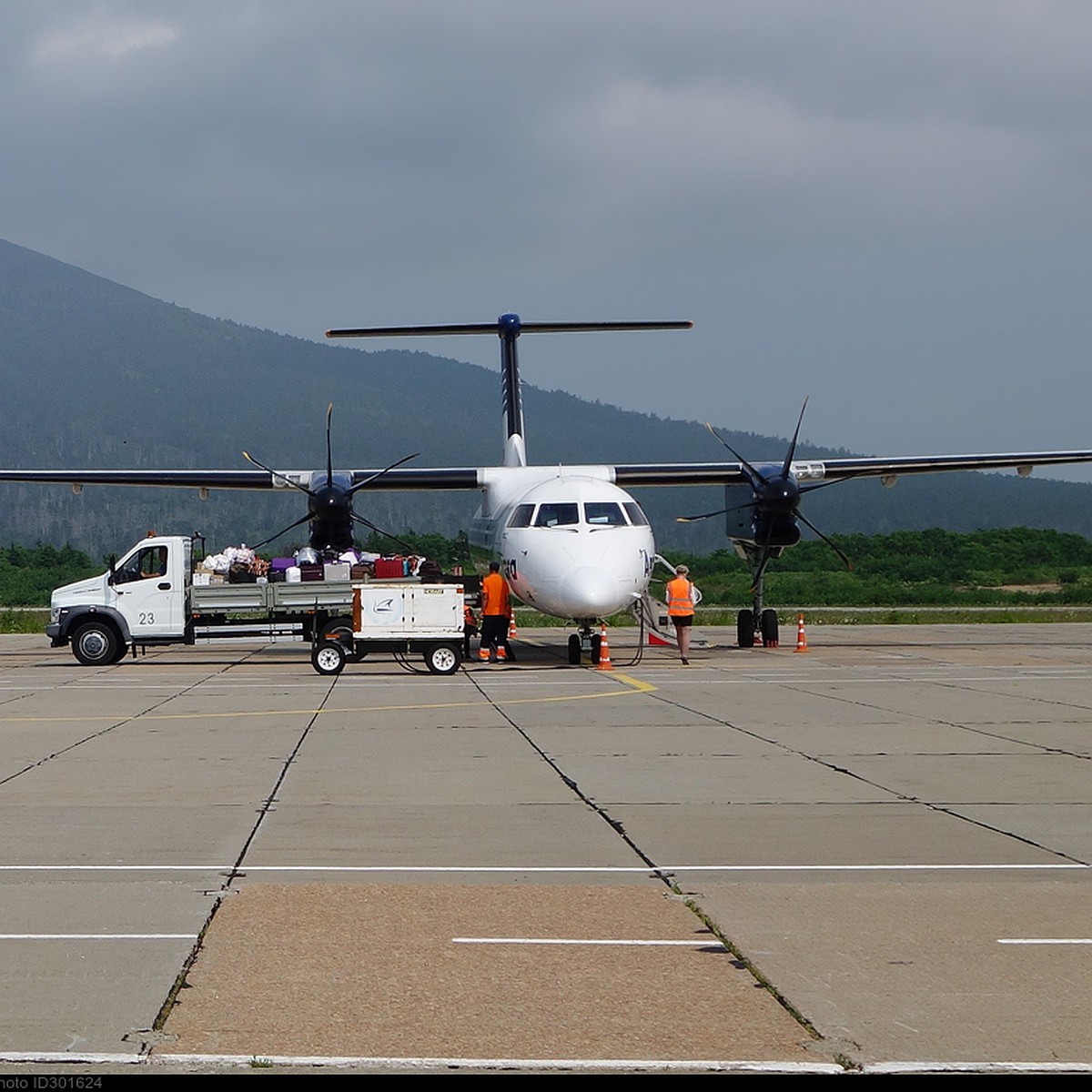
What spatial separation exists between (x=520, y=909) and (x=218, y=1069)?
2477 millimetres

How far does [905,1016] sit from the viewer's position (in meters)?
5.31

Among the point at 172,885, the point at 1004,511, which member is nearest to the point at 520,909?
the point at 172,885

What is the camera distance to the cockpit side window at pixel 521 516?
78.9 ft

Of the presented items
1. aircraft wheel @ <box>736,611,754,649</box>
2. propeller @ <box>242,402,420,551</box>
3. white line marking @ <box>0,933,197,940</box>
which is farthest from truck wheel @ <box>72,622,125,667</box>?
white line marking @ <box>0,933,197,940</box>

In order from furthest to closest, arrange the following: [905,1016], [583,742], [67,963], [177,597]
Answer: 1. [177,597]
2. [583,742]
3. [67,963]
4. [905,1016]

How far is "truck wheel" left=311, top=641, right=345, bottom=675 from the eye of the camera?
2248 cm

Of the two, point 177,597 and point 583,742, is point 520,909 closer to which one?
point 583,742

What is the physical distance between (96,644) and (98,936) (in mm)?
→ 20200

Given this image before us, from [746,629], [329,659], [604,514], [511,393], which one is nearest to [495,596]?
[604,514]

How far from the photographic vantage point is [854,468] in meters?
30.3

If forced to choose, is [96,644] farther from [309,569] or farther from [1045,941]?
[1045,941]

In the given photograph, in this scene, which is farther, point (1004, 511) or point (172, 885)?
point (1004, 511)

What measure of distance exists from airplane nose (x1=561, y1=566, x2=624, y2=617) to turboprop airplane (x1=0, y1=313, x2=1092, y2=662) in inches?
0.8

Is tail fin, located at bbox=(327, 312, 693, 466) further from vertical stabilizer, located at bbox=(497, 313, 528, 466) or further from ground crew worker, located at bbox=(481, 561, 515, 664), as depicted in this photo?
ground crew worker, located at bbox=(481, 561, 515, 664)
